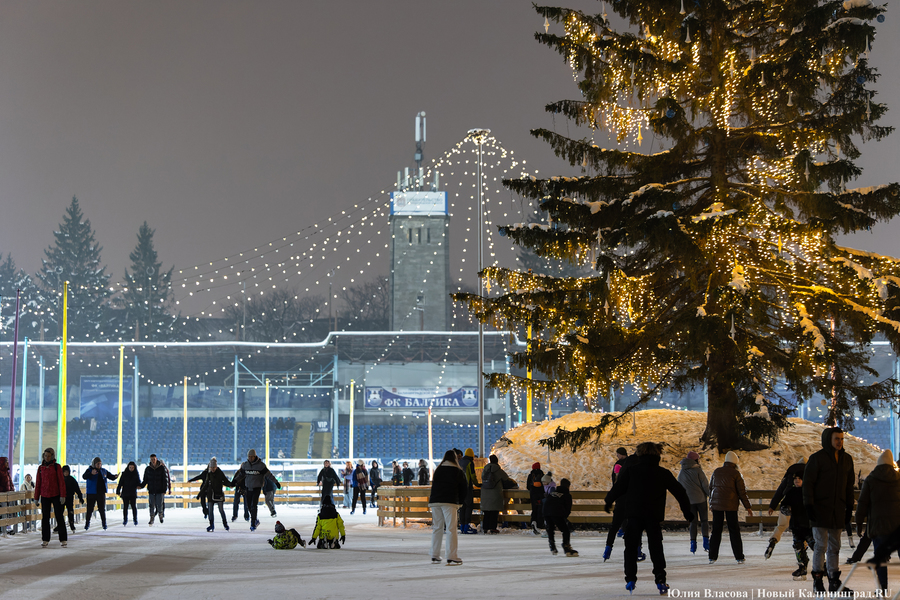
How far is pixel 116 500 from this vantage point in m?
29.2

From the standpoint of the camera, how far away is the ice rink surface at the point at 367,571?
8.78 meters

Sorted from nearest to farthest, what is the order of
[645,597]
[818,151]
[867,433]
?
[645,597], [818,151], [867,433]

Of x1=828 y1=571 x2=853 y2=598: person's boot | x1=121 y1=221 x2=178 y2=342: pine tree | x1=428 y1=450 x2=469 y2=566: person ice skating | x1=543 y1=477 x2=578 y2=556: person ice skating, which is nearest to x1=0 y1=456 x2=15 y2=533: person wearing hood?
x1=428 y1=450 x2=469 y2=566: person ice skating

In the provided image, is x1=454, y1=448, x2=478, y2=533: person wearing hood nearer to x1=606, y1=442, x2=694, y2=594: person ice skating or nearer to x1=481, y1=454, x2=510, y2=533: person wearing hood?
x1=481, y1=454, x2=510, y2=533: person wearing hood

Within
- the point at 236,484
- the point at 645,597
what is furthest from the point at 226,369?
the point at 645,597

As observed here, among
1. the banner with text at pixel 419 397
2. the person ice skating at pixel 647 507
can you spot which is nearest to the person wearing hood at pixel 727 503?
the person ice skating at pixel 647 507

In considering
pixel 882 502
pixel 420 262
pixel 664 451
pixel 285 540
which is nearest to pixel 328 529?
pixel 285 540

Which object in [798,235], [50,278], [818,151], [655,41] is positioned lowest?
[798,235]

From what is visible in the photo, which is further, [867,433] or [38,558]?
[867,433]

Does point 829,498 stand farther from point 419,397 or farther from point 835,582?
point 419,397

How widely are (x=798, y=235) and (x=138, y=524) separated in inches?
595

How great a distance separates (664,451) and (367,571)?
9.65 meters

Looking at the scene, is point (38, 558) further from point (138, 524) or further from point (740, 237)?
point (740, 237)

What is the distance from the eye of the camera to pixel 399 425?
192 ft
